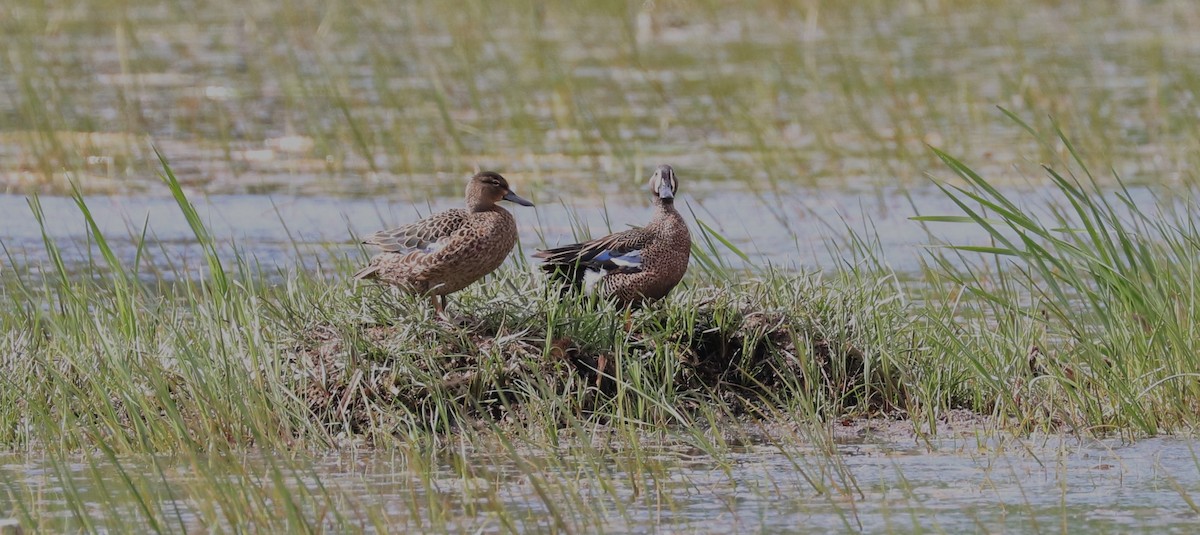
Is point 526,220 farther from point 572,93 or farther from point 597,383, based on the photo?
point 597,383

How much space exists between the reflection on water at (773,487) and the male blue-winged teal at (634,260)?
80cm

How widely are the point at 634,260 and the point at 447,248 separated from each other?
674mm

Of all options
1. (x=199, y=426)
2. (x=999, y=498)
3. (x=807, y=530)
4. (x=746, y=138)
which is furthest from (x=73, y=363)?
(x=746, y=138)

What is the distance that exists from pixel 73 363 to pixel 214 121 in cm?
823

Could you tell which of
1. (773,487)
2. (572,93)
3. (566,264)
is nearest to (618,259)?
(566,264)

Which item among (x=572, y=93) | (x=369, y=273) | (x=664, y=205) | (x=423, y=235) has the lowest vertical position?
(x=369, y=273)

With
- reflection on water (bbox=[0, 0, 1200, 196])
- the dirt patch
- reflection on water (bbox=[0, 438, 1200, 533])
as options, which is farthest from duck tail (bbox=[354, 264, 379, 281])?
reflection on water (bbox=[0, 0, 1200, 196])

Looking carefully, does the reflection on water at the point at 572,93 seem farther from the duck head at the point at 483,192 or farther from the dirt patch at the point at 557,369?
the duck head at the point at 483,192

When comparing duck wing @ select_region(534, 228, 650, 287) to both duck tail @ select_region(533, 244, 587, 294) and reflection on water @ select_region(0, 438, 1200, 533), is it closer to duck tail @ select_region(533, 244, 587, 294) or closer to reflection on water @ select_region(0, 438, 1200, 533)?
duck tail @ select_region(533, 244, 587, 294)

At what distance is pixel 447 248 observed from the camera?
20.5 ft

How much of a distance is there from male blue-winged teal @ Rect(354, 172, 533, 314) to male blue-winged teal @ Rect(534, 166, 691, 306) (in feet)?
0.80

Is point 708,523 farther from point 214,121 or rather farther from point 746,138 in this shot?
point 214,121

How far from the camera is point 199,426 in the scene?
225 inches

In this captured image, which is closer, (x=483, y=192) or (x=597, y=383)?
(x=597, y=383)
